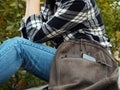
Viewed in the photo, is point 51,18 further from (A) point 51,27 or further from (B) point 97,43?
(B) point 97,43

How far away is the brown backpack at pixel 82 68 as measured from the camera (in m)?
2.64

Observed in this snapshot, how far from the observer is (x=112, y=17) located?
509 cm

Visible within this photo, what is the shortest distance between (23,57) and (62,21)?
0.37 metres

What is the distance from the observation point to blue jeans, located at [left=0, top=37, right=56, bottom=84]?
9.36 ft

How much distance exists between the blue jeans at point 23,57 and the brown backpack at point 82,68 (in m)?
0.25

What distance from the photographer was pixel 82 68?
2.68 metres

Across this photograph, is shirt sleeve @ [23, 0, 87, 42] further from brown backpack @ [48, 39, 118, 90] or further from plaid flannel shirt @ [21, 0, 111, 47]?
brown backpack @ [48, 39, 118, 90]

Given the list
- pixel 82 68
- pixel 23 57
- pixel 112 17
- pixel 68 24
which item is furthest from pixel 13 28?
pixel 112 17

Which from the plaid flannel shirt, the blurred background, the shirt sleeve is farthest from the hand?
the blurred background

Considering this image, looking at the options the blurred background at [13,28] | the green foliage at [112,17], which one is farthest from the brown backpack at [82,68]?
the green foliage at [112,17]

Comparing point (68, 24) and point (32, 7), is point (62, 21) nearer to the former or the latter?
point (68, 24)

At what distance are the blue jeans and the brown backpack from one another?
0.81 ft

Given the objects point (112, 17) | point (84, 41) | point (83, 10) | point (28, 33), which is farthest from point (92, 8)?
point (112, 17)

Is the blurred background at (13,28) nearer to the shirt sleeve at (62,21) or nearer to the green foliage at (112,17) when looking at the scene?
the shirt sleeve at (62,21)
